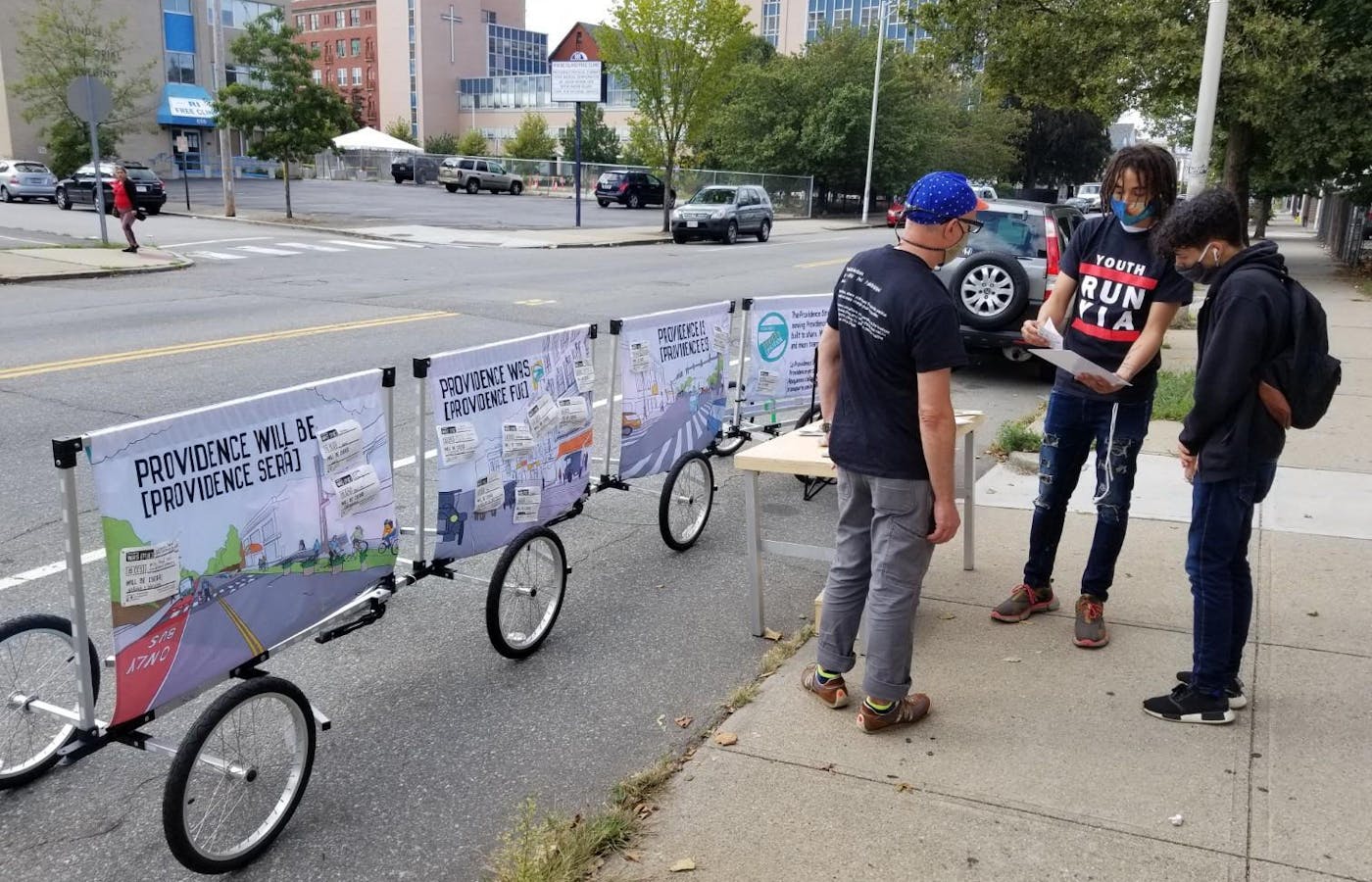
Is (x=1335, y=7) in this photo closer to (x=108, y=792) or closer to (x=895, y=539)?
(x=895, y=539)

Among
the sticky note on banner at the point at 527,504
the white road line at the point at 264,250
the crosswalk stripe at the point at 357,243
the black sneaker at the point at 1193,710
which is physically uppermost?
the sticky note on banner at the point at 527,504

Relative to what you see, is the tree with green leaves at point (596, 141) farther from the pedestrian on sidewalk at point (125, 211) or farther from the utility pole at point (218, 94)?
the pedestrian on sidewalk at point (125, 211)

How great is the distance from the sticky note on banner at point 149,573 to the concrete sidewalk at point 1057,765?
4.80 feet

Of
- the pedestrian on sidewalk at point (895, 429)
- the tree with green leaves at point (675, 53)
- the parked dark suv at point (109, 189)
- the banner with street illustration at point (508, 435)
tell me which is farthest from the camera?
the tree with green leaves at point (675, 53)

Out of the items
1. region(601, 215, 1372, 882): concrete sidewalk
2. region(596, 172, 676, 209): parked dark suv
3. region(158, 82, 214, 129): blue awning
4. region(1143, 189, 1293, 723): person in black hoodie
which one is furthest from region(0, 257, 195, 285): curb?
region(158, 82, 214, 129): blue awning

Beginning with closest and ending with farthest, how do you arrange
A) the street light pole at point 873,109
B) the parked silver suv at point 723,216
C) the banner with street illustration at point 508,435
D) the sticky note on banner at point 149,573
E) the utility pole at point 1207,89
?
the sticky note on banner at point 149,573 < the banner with street illustration at point 508,435 < the utility pole at point 1207,89 < the parked silver suv at point 723,216 < the street light pole at point 873,109

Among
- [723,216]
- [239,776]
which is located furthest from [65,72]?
[239,776]

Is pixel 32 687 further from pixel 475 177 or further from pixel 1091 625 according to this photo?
pixel 475 177

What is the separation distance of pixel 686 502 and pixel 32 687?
3.36 meters

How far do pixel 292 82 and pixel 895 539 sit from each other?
31.0 metres

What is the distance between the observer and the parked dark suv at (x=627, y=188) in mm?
49312

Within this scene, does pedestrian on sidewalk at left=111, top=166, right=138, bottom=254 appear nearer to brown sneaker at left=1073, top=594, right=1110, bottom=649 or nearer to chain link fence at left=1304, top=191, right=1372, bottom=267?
brown sneaker at left=1073, top=594, right=1110, bottom=649

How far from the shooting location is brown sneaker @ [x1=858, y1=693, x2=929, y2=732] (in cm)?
385

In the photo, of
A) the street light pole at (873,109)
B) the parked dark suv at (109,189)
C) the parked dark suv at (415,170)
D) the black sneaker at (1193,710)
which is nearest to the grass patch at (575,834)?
the black sneaker at (1193,710)
